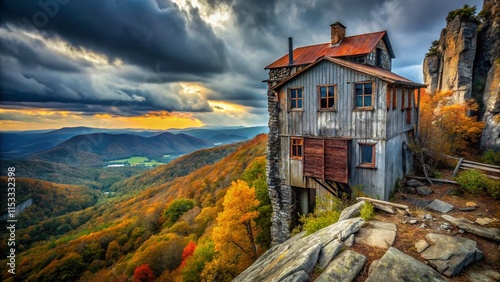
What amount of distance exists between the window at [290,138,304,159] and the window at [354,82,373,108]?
477cm

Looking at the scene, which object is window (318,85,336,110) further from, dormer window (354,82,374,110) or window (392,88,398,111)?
window (392,88,398,111)

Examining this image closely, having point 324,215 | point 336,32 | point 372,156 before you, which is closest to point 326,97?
point 372,156

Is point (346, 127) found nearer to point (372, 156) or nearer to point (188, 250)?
point (372, 156)

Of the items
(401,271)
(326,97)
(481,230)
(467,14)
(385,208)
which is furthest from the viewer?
(467,14)

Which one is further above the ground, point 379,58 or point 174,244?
point 379,58

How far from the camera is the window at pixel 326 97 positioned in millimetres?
15422

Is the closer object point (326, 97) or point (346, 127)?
point (346, 127)

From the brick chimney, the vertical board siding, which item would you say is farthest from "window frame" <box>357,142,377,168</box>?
the brick chimney

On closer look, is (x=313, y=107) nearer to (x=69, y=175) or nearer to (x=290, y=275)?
(x=290, y=275)

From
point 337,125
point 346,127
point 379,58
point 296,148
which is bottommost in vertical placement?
point 296,148

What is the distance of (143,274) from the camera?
33.8 metres

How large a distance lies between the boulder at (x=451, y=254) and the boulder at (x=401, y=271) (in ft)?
Answer: 1.38

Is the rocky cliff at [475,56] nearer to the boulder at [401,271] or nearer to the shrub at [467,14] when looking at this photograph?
the shrub at [467,14]

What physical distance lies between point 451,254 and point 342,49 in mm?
16943
